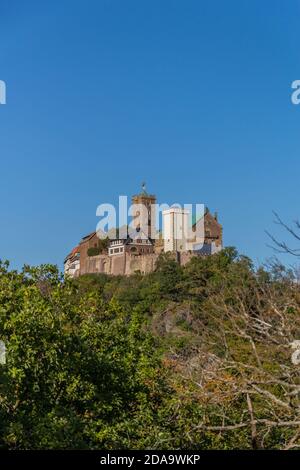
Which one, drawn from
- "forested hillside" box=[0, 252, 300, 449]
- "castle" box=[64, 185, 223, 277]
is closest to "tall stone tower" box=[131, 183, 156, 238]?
"castle" box=[64, 185, 223, 277]

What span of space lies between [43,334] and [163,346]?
4854 millimetres

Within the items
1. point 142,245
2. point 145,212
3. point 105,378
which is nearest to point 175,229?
point 142,245

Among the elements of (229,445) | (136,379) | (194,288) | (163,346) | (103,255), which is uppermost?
(103,255)

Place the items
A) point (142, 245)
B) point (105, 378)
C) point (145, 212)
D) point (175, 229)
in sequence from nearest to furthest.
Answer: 1. point (105, 378)
2. point (175, 229)
3. point (142, 245)
4. point (145, 212)

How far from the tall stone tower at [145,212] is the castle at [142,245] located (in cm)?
436

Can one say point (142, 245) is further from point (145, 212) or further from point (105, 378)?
point (105, 378)

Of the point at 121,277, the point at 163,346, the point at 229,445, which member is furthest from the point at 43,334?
the point at 121,277

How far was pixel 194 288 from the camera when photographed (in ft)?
187

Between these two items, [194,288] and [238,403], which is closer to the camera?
[238,403]

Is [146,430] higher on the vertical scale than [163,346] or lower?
lower

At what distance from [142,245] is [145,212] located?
634 inches

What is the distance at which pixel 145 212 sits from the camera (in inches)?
4055
